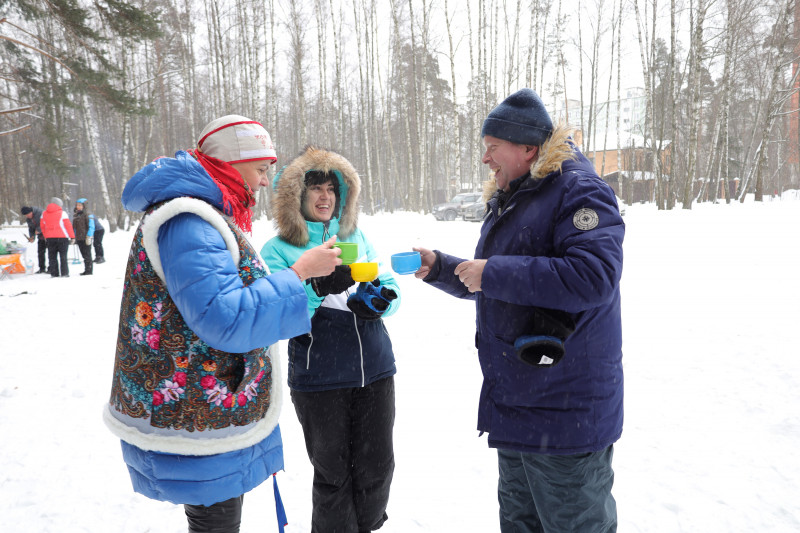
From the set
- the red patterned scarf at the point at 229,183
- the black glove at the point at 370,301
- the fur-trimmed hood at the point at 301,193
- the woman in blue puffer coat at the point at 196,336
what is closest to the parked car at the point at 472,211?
the fur-trimmed hood at the point at 301,193

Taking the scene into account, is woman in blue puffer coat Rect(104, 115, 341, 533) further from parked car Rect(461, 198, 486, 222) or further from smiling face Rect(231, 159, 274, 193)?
parked car Rect(461, 198, 486, 222)

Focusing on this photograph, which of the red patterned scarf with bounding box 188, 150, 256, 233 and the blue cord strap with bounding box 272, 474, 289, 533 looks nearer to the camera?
the red patterned scarf with bounding box 188, 150, 256, 233

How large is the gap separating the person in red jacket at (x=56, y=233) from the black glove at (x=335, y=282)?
11.7m

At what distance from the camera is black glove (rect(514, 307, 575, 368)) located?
5.13ft

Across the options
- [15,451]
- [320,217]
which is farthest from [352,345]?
[15,451]

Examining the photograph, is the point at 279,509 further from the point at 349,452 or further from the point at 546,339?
the point at 546,339

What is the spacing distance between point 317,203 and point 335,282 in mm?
633

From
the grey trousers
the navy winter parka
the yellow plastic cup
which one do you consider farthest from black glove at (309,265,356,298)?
the grey trousers

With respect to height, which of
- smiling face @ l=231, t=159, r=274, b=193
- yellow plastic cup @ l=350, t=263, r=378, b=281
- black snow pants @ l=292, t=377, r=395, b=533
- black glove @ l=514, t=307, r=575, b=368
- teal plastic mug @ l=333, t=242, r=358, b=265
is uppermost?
smiling face @ l=231, t=159, r=274, b=193

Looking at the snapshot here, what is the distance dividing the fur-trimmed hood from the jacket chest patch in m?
1.39

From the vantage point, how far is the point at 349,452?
7.70 ft

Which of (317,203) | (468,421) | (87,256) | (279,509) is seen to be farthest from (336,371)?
(87,256)

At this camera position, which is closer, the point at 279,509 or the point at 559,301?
the point at 559,301

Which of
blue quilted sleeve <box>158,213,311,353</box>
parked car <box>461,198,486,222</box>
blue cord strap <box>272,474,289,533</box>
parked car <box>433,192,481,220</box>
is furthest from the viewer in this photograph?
parked car <box>433,192,481,220</box>
